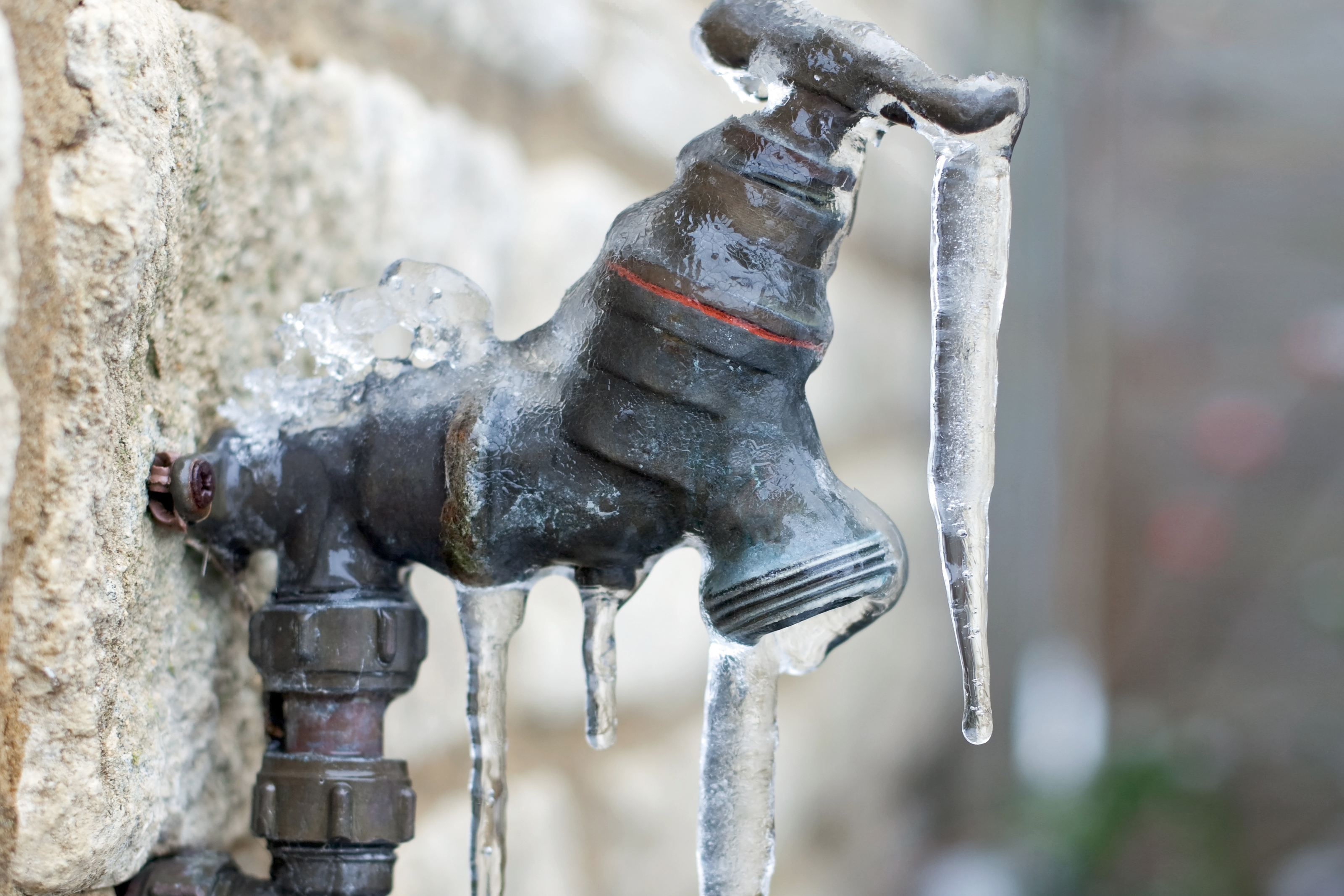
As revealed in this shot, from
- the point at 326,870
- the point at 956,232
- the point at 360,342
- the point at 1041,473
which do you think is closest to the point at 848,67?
the point at 956,232

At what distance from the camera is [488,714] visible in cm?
44

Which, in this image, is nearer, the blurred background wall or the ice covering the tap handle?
the ice covering the tap handle

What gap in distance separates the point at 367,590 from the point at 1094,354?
149 cm

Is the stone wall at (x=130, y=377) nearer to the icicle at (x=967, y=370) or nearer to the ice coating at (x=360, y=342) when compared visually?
the ice coating at (x=360, y=342)

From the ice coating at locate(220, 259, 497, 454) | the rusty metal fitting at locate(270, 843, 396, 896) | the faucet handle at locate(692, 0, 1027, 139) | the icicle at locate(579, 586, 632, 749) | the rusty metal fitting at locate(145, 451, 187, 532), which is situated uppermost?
the faucet handle at locate(692, 0, 1027, 139)

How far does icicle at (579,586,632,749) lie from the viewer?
0.41 m

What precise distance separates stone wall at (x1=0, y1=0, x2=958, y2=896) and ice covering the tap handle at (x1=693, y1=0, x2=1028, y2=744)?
0.21 metres

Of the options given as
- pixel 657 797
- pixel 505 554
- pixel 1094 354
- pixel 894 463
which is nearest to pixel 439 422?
pixel 505 554

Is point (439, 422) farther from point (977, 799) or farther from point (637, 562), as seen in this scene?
point (977, 799)

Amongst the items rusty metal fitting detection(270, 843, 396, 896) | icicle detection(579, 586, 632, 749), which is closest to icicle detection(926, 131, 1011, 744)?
icicle detection(579, 586, 632, 749)

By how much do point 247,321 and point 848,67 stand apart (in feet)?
0.90

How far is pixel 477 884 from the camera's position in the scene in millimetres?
450

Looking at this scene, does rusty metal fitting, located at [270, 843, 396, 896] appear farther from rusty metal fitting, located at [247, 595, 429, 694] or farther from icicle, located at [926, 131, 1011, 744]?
icicle, located at [926, 131, 1011, 744]

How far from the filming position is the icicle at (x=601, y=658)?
413mm
